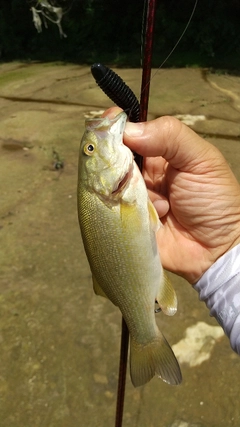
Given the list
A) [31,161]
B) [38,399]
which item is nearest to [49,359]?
[38,399]

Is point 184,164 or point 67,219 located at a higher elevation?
point 184,164

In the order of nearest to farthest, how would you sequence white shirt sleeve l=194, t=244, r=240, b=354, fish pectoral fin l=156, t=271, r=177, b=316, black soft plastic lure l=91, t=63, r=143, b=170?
black soft plastic lure l=91, t=63, r=143, b=170
fish pectoral fin l=156, t=271, r=177, b=316
white shirt sleeve l=194, t=244, r=240, b=354

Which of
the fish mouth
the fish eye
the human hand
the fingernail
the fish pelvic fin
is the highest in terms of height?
the fingernail

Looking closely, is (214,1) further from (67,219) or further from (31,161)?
(67,219)

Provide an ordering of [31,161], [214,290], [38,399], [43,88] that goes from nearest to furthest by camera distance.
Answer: [214,290] → [38,399] → [31,161] → [43,88]

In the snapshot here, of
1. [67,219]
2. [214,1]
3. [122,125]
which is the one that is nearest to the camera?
[122,125]

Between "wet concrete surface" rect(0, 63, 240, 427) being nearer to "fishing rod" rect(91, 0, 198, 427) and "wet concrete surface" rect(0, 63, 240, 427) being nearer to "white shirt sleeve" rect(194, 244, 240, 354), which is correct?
"white shirt sleeve" rect(194, 244, 240, 354)

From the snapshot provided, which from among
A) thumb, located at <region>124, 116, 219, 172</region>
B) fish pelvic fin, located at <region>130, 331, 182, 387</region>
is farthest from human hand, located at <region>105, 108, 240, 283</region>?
fish pelvic fin, located at <region>130, 331, 182, 387</region>
